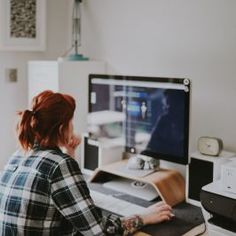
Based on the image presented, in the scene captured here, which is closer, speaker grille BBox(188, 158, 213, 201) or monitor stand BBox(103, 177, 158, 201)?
speaker grille BBox(188, 158, 213, 201)

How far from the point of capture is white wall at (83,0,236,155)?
2.19m

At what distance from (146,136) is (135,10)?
0.83 metres

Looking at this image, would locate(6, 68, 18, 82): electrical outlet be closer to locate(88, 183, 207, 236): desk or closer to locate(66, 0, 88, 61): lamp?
locate(66, 0, 88, 61): lamp

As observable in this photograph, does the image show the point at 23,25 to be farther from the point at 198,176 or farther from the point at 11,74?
the point at 198,176

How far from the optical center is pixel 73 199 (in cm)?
143

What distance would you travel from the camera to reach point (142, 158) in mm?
2373

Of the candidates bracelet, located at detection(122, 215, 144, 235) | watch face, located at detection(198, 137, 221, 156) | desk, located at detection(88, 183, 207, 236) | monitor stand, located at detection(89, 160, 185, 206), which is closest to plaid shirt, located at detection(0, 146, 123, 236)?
bracelet, located at detection(122, 215, 144, 235)

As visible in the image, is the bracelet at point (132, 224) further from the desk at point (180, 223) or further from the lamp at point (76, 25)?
the lamp at point (76, 25)

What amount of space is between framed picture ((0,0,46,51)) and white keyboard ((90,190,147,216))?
1231 mm

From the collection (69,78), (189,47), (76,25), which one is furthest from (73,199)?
(76,25)

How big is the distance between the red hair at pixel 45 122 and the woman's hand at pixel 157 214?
0.58 metres

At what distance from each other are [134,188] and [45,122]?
37.5 inches

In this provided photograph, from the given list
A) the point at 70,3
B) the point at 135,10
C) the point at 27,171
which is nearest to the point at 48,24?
the point at 70,3

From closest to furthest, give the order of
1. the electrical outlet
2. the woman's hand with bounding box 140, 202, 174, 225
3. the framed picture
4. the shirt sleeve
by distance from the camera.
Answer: the shirt sleeve
the woman's hand with bounding box 140, 202, 174, 225
the framed picture
the electrical outlet
